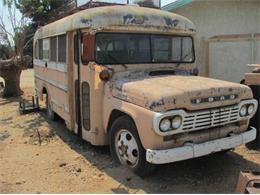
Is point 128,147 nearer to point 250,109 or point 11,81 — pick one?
point 250,109

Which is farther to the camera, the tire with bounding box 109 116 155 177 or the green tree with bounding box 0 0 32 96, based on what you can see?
the green tree with bounding box 0 0 32 96

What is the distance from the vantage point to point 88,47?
6180 millimetres

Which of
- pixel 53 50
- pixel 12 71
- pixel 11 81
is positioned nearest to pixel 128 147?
pixel 53 50

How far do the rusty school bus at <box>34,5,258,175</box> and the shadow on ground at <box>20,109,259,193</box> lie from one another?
0.72ft

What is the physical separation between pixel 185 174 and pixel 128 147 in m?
0.95

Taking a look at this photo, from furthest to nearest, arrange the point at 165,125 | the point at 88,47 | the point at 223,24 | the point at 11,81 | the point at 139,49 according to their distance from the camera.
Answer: the point at 11,81
the point at 223,24
the point at 139,49
the point at 88,47
the point at 165,125

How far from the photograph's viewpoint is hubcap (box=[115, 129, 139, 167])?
5.57 meters

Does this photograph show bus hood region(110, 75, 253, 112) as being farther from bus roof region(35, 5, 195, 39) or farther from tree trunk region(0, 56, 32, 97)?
tree trunk region(0, 56, 32, 97)

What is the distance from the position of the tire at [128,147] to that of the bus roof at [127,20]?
1593mm

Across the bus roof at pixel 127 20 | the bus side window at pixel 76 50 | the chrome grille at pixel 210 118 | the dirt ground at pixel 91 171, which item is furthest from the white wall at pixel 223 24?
the chrome grille at pixel 210 118

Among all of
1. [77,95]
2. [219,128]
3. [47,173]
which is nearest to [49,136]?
[77,95]

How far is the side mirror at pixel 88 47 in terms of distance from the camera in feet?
20.1

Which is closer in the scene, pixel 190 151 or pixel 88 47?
pixel 190 151

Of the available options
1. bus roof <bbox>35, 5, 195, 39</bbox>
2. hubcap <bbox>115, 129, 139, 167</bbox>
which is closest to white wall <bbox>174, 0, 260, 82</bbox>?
bus roof <bbox>35, 5, 195, 39</bbox>
